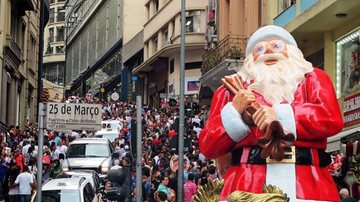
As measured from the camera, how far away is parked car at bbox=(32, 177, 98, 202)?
52.3 feet

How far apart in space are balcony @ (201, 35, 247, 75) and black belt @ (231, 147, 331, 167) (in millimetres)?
20723

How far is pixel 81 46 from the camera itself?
103m

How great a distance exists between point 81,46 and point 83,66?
3243mm

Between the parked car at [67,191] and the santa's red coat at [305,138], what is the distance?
9600 mm

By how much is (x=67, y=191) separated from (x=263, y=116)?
33.9ft

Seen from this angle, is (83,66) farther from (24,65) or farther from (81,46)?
(24,65)

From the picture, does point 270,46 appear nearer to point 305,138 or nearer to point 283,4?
point 305,138

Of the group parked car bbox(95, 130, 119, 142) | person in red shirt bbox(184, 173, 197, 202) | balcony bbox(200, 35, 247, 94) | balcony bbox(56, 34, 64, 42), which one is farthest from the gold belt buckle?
balcony bbox(56, 34, 64, 42)

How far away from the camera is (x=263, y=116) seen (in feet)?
20.4

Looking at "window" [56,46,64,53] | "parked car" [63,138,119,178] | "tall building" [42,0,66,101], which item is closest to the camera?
"parked car" [63,138,119,178]

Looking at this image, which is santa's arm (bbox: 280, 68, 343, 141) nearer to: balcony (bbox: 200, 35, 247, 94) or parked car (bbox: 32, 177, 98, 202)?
parked car (bbox: 32, 177, 98, 202)

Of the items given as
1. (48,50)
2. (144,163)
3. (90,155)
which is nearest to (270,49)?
(144,163)

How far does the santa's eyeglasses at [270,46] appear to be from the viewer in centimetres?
669

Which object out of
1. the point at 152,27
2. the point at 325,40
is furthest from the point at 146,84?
the point at 325,40
